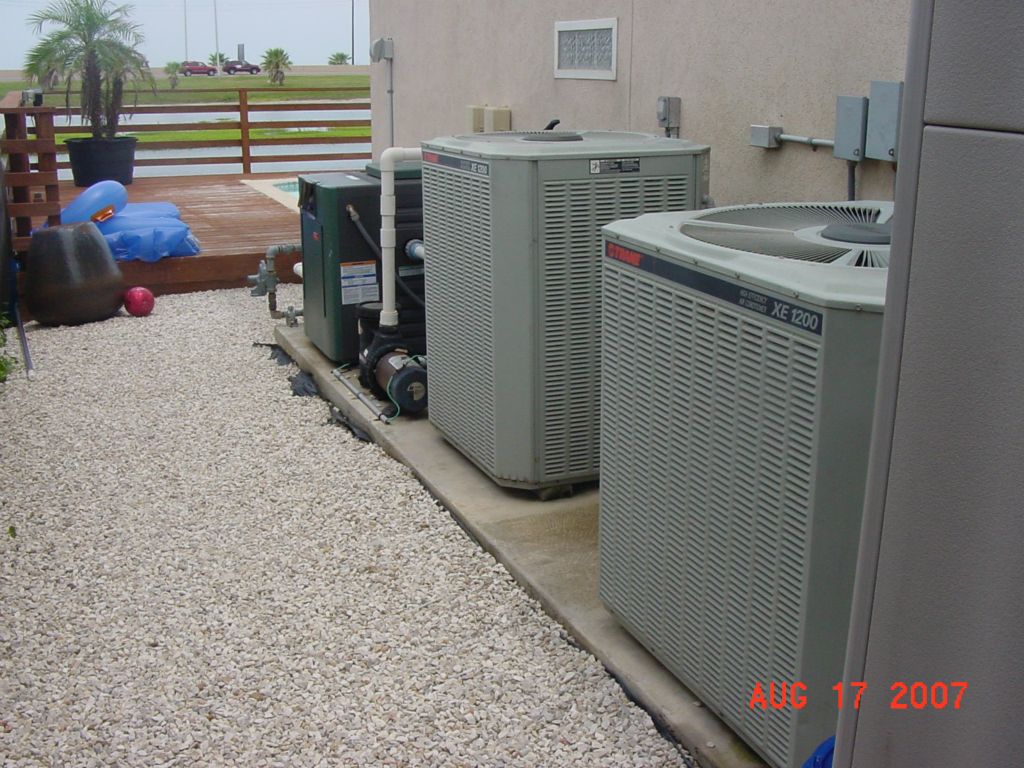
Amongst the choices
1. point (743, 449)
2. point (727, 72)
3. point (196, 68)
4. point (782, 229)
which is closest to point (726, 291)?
point (743, 449)

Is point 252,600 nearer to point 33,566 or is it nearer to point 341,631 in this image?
point 341,631

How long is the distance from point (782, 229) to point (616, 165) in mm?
863

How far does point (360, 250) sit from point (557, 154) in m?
1.87

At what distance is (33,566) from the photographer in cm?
350

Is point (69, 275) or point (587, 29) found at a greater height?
point (587, 29)

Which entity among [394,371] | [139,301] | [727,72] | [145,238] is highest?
[727,72]

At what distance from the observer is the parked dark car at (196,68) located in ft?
235

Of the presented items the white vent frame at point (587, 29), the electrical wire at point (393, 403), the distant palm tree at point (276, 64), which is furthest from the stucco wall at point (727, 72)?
the distant palm tree at point (276, 64)

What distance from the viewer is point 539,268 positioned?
3.46 metres

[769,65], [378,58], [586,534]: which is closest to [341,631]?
[586,534]

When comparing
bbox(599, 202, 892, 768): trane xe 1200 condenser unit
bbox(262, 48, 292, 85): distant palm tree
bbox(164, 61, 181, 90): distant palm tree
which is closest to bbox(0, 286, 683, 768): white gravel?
bbox(599, 202, 892, 768): trane xe 1200 condenser unit

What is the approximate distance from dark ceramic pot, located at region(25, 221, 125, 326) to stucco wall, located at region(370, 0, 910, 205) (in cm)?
240

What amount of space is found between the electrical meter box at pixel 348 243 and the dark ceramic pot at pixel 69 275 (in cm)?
181

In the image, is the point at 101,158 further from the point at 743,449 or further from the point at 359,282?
the point at 743,449
